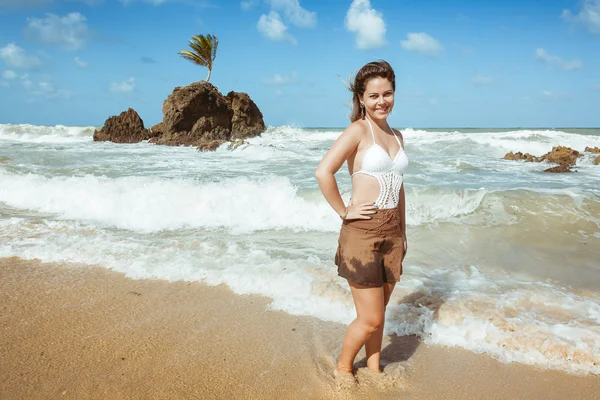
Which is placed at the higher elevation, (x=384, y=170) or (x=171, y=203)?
(x=384, y=170)

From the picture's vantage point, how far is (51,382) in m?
2.43

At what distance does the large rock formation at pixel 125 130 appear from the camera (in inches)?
999

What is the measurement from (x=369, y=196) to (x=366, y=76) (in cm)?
65

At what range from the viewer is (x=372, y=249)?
7.46 feet

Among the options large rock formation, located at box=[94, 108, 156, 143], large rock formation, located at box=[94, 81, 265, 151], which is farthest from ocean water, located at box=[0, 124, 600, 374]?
large rock formation, located at box=[94, 108, 156, 143]

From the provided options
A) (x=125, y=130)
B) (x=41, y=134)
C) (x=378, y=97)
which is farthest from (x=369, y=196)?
(x=41, y=134)

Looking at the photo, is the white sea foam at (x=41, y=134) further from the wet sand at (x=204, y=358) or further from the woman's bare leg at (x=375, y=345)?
the woman's bare leg at (x=375, y=345)

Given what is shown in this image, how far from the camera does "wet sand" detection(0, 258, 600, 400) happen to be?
241 cm

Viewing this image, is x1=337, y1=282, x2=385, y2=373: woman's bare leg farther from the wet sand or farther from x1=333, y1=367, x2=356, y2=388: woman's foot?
the wet sand

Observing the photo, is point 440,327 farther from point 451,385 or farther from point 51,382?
point 51,382

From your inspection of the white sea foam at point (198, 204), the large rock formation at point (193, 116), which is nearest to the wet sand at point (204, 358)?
the white sea foam at point (198, 204)

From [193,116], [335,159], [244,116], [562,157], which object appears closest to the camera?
[335,159]

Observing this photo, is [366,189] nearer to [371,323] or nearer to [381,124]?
[381,124]

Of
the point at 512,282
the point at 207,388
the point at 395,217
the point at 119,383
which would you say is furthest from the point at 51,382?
the point at 512,282
